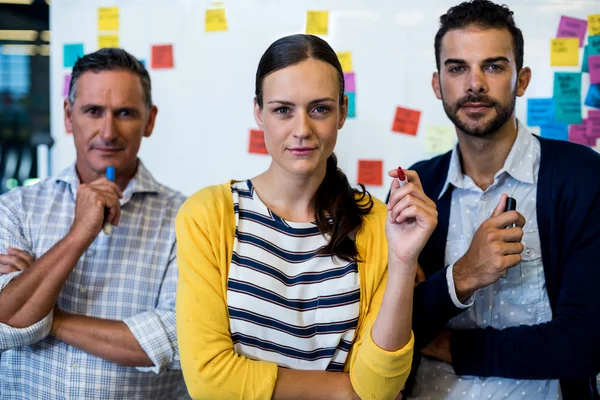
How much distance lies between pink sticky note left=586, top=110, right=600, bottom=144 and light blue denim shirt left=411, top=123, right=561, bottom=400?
78 cm

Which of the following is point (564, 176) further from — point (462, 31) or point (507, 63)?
point (462, 31)

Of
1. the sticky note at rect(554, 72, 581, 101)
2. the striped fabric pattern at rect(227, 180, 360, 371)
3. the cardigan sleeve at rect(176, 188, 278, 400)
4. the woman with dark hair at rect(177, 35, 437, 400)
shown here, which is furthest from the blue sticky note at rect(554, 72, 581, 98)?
the cardigan sleeve at rect(176, 188, 278, 400)

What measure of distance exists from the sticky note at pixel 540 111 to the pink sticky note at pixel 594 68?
16 centimetres

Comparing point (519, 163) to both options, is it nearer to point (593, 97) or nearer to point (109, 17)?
point (593, 97)

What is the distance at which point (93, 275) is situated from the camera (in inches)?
66.1

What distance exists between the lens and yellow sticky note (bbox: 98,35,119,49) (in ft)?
8.04

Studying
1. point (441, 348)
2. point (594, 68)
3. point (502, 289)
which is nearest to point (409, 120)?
point (594, 68)

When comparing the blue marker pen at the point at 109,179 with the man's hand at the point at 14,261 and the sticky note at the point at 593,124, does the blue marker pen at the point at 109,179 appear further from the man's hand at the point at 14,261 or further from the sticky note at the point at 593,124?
the sticky note at the point at 593,124

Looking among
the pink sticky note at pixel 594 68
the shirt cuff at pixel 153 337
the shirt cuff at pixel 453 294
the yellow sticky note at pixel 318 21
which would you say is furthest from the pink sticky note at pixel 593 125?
the shirt cuff at pixel 153 337

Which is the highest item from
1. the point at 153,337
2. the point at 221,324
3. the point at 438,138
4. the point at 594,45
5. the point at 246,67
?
the point at 594,45

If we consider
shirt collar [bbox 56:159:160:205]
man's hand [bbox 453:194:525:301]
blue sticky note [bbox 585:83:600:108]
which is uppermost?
blue sticky note [bbox 585:83:600:108]

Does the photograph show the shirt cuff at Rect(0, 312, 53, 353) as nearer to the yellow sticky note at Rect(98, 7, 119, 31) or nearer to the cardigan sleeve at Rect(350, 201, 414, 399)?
the cardigan sleeve at Rect(350, 201, 414, 399)

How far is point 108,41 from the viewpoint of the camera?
246cm

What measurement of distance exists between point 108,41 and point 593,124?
1.80 meters
